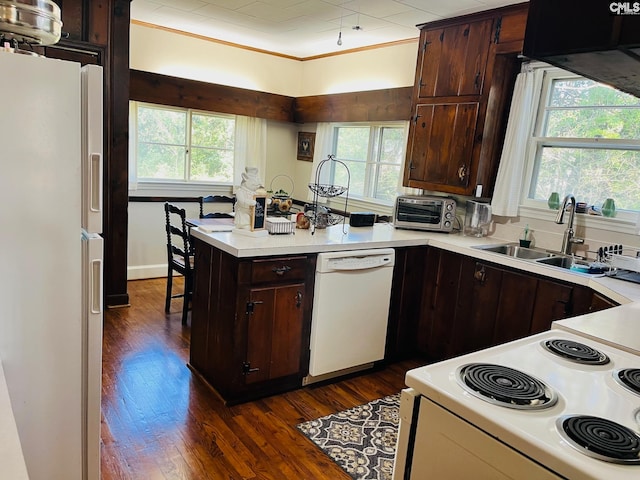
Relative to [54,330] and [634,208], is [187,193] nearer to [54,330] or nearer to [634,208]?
[54,330]

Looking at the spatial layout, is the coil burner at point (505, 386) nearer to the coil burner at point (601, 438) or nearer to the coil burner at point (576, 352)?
the coil burner at point (601, 438)

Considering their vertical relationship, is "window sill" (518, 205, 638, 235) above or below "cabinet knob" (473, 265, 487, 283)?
above

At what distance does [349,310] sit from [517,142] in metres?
1.73

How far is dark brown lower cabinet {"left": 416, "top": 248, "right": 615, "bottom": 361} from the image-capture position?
2.62m

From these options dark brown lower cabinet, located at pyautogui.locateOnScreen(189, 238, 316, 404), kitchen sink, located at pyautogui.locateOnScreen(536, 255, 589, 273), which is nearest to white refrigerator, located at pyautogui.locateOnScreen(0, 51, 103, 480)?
dark brown lower cabinet, located at pyautogui.locateOnScreen(189, 238, 316, 404)

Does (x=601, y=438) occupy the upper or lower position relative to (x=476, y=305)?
upper

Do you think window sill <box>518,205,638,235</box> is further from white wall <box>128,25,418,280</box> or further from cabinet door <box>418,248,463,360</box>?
white wall <box>128,25,418,280</box>

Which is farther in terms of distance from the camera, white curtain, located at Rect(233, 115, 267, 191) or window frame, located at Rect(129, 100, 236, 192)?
white curtain, located at Rect(233, 115, 267, 191)

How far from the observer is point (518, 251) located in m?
3.28

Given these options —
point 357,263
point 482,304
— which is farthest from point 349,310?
point 482,304

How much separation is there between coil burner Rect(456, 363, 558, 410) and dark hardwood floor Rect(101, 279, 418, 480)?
4.00 ft

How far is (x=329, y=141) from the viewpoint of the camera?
17.4 feet

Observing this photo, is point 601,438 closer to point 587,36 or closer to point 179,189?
point 587,36

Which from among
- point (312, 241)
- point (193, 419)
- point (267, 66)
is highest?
point (267, 66)
